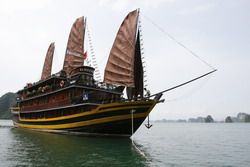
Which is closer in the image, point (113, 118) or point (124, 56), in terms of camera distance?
point (113, 118)

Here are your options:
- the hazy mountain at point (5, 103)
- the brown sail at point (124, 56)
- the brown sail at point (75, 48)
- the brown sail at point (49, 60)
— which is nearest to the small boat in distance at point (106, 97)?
the brown sail at point (124, 56)

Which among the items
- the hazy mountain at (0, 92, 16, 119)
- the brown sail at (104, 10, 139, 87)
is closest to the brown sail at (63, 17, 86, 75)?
the brown sail at (104, 10, 139, 87)

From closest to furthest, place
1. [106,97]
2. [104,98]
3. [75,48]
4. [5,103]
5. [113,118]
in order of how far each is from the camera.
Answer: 1. [113,118]
2. [104,98]
3. [106,97]
4. [75,48]
5. [5,103]

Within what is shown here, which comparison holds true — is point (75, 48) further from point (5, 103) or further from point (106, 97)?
point (5, 103)

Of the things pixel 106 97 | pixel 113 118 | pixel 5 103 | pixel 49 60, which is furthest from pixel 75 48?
pixel 5 103

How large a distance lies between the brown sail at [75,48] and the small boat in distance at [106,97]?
3.81 m

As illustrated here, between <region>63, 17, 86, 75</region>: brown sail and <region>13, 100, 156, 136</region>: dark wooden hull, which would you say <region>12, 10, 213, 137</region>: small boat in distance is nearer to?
<region>13, 100, 156, 136</region>: dark wooden hull

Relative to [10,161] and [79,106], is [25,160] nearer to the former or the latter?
[10,161]

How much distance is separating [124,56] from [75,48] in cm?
1083

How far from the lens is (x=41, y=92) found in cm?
3253

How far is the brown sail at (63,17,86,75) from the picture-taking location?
33.5m

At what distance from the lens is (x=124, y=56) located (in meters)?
25.5

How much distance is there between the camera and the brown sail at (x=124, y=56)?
24797mm

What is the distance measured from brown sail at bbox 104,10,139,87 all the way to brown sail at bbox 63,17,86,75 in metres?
7.93
